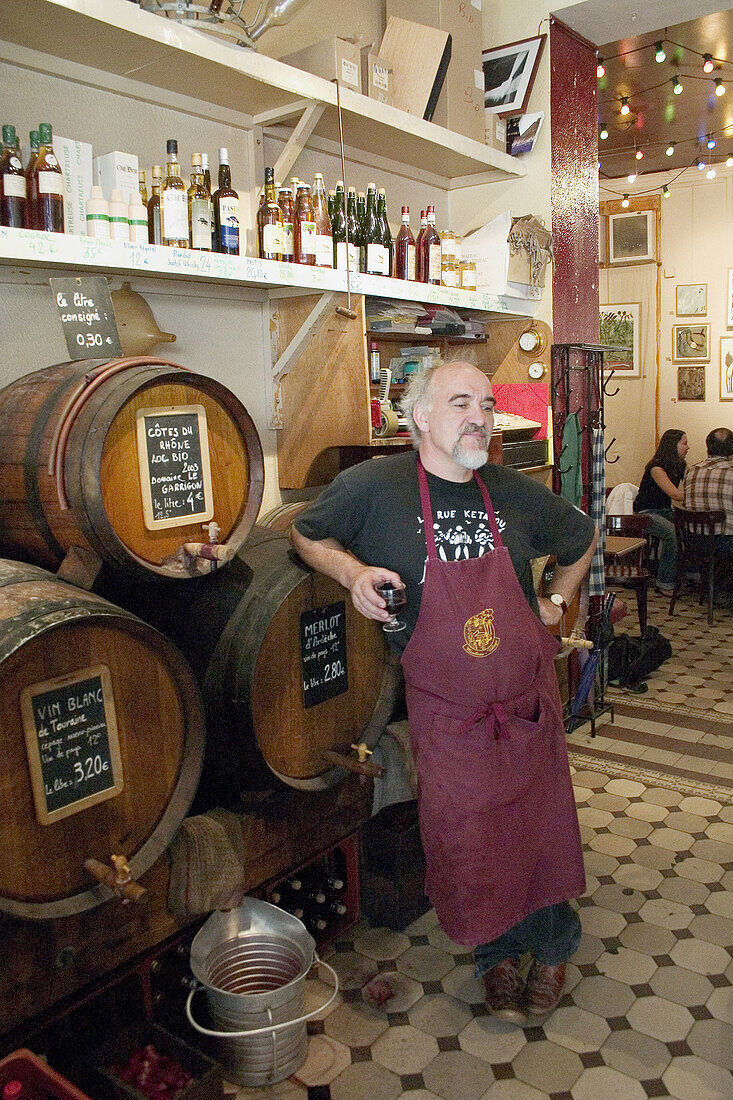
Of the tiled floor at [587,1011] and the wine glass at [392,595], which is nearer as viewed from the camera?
the wine glass at [392,595]

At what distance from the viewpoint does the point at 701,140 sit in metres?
8.18

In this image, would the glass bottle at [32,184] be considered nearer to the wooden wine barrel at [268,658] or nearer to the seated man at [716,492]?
the wooden wine barrel at [268,658]

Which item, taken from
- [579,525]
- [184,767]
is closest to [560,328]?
[579,525]

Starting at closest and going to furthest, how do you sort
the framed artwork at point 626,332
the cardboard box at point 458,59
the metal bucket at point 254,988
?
the metal bucket at point 254,988 < the cardboard box at point 458,59 < the framed artwork at point 626,332

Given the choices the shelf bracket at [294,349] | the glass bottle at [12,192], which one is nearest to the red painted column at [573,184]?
the shelf bracket at [294,349]

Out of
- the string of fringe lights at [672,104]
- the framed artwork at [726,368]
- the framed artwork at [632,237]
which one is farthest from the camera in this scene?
the framed artwork at [632,237]

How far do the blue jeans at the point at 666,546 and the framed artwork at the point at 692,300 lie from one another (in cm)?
269

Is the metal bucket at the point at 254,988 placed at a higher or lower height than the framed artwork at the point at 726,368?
lower

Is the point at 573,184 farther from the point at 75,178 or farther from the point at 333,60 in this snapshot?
the point at 75,178

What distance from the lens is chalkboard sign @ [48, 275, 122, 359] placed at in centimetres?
233

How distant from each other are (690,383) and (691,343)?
0.42 m

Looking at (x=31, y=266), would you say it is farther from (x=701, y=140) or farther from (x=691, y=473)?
(x=701, y=140)

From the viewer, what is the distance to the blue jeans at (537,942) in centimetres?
260

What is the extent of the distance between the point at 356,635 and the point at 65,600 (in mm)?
1012
